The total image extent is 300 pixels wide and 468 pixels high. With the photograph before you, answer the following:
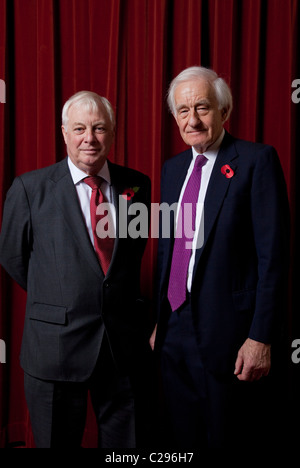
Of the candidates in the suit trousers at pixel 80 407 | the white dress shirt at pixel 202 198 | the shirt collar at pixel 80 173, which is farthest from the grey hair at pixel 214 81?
the suit trousers at pixel 80 407

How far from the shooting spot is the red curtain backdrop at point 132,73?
6.86 ft

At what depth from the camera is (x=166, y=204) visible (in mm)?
1695

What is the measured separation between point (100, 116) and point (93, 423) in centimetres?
A: 161

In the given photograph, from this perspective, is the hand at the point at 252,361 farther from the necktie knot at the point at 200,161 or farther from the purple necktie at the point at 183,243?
the necktie knot at the point at 200,161

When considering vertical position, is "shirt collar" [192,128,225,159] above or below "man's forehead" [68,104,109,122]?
below

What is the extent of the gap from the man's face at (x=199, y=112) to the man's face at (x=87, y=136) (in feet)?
0.95

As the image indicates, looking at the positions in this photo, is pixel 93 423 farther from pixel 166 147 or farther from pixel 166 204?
pixel 166 147

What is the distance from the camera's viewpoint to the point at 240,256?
4.90 feet

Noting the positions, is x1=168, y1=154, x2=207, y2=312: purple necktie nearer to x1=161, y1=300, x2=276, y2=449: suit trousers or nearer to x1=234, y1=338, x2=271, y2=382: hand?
x1=161, y1=300, x2=276, y2=449: suit trousers

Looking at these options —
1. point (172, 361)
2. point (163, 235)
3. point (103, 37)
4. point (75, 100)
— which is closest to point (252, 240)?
point (163, 235)

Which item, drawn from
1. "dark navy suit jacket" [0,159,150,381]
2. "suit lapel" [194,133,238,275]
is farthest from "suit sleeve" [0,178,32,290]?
"suit lapel" [194,133,238,275]

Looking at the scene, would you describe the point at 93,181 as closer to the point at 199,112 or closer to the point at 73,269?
the point at 73,269

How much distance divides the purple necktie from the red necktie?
9.9 inches

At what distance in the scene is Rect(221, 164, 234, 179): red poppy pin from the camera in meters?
1.47
